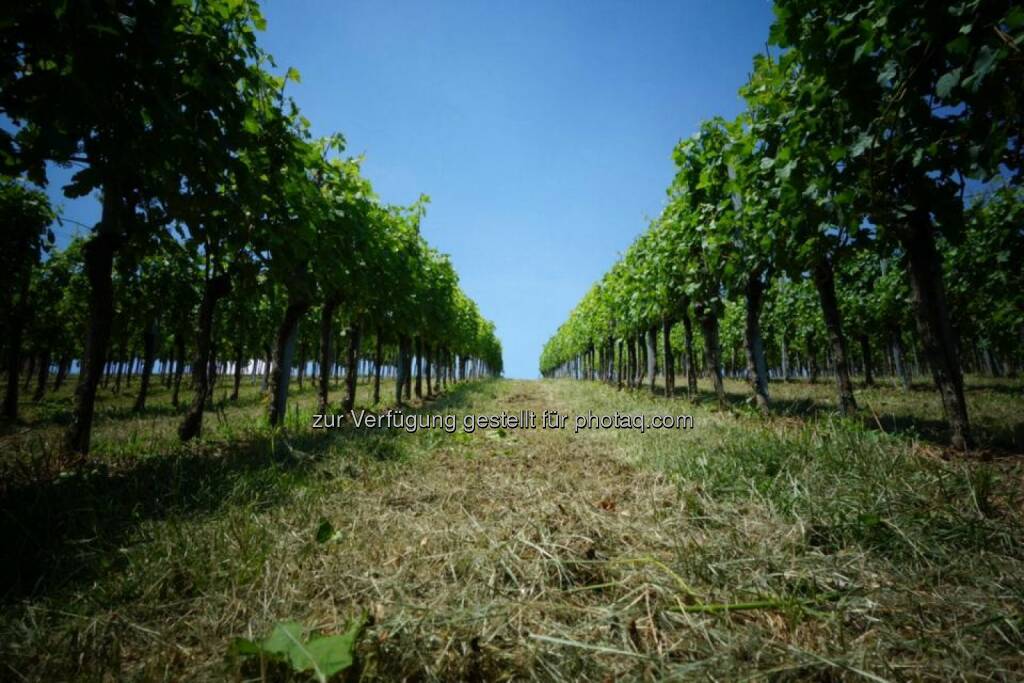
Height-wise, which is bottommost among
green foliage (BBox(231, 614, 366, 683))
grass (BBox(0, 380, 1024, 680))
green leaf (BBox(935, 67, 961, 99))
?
grass (BBox(0, 380, 1024, 680))

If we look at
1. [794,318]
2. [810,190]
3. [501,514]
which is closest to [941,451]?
[810,190]

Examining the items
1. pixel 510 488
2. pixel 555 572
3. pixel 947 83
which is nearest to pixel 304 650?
pixel 555 572

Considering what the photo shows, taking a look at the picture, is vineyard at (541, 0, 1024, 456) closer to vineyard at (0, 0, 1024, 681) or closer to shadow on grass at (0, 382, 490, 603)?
vineyard at (0, 0, 1024, 681)

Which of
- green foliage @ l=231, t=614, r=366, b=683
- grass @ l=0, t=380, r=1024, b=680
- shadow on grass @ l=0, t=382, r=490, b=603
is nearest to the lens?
green foliage @ l=231, t=614, r=366, b=683

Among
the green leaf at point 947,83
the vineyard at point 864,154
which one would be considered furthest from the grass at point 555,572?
the green leaf at point 947,83

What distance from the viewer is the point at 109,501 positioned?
3.50 m

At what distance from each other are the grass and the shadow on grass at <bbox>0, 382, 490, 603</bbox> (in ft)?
→ 0.09

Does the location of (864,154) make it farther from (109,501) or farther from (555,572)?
(109,501)

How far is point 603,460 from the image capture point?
4.93 m

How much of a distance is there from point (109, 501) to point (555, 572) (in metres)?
4.12

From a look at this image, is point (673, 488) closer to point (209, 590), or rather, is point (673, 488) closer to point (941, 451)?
point (209, 590)

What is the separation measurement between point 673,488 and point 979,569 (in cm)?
174

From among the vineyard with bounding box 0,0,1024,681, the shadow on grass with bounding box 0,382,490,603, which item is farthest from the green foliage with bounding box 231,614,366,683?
the shadow on grass with bounding box 0,382,490,603

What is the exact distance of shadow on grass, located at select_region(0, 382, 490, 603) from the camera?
244 cm
